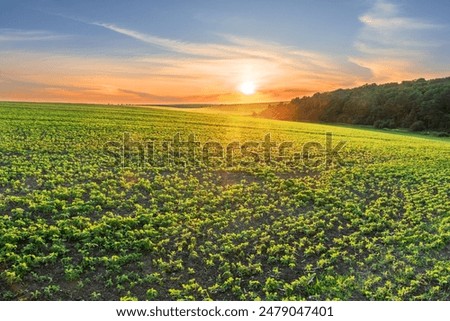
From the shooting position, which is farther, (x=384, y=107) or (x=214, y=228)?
(x=384, y=107)

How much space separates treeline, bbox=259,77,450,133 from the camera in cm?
8569

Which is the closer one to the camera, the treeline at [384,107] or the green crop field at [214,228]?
the green crop field at [214,228]

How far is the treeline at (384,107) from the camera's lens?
281 feet

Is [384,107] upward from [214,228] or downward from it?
upward

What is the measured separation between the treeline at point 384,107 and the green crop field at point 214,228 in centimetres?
6429

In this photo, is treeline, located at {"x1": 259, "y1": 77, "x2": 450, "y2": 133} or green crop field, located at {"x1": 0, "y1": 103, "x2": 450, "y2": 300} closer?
green crop field, located at {"x1": 0, "y1": 103, "x2": 450, "y2": 300}

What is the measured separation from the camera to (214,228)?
53.1ft

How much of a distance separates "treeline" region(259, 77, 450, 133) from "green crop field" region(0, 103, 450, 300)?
64.3m

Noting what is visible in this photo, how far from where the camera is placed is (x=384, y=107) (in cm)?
9862

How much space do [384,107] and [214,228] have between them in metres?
92.0

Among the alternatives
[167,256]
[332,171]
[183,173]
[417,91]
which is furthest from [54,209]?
[417,91]

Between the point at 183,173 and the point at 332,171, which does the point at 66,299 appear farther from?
the point at 332,171

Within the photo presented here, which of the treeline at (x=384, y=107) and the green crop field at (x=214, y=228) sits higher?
the treeline at (x=384, y=107)

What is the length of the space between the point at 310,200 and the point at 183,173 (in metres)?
7.89
